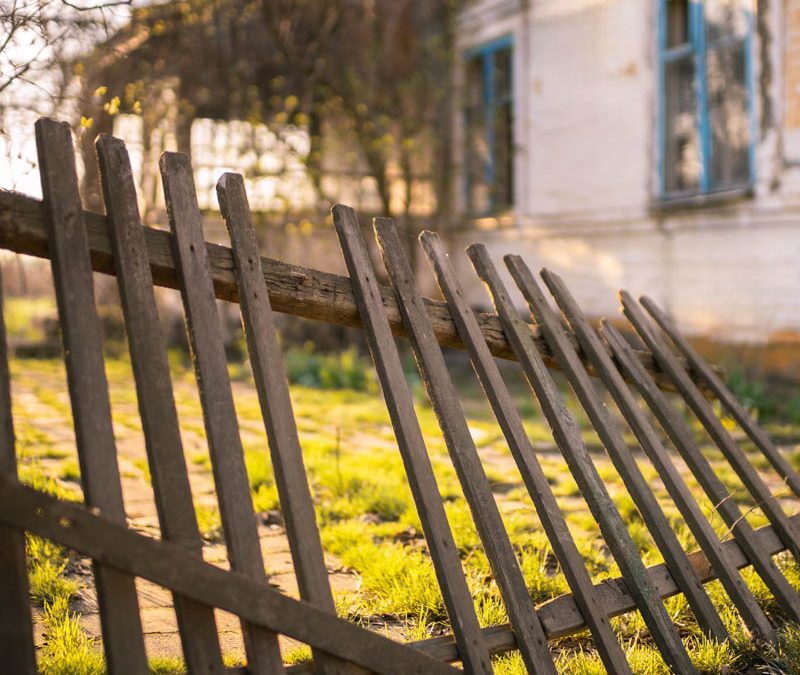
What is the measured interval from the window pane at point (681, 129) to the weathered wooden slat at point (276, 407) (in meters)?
6.50

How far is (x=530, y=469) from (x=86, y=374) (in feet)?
3.80

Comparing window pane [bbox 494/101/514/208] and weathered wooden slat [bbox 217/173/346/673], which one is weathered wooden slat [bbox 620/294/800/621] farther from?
window pane [bbox 494/101/514/208]

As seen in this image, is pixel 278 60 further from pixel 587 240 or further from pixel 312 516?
pixel 312 516

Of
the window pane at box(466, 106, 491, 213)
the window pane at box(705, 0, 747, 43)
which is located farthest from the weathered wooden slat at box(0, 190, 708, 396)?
the window pane at box(466, 106, 491, 213)

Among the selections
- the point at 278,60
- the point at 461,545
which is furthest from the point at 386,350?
the point at 278,60

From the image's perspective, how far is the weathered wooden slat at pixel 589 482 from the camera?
2203mm

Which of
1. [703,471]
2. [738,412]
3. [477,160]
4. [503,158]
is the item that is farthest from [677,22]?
[703,471]

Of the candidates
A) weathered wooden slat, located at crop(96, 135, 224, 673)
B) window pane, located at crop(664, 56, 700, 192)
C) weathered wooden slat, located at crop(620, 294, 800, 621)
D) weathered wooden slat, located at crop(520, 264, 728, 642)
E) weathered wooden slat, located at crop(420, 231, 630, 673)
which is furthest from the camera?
window pane, located at crop(664, 56, 700, 192)

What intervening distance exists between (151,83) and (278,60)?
2.37m

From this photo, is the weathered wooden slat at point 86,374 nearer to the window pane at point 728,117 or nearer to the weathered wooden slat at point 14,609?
the weathered wooden slat at point 14,609

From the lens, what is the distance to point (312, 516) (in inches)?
75.0

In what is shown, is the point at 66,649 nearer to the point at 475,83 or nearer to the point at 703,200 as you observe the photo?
the point at 703,200

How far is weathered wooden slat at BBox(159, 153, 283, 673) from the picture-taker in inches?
69.7

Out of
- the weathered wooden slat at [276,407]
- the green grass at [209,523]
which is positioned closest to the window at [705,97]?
the green grass at [209,523]
